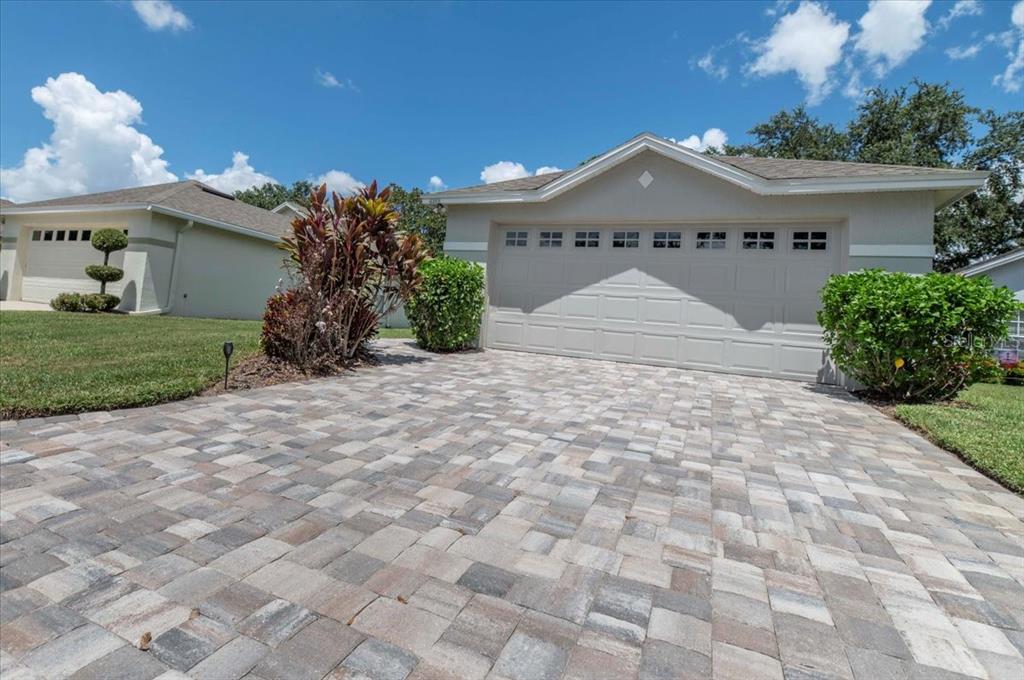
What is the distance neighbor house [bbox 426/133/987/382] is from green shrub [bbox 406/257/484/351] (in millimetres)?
768

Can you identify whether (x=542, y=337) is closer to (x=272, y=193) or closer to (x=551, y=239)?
(x=551, y=239)

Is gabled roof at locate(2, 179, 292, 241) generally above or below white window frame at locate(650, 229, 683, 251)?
above

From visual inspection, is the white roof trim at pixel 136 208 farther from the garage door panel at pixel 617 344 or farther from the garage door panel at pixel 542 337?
the garage door panel at pixel 617 344

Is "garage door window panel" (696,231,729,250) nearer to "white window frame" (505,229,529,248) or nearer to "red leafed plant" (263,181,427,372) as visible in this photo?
"white window frame" (505,229,529,248)

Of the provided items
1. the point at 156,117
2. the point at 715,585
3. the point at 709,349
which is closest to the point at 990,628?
the point at 715,585

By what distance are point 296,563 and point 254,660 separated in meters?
0.52

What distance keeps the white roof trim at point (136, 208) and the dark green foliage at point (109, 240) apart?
0.74 metres

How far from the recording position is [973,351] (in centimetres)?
542

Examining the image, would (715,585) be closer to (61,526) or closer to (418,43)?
(61,526)

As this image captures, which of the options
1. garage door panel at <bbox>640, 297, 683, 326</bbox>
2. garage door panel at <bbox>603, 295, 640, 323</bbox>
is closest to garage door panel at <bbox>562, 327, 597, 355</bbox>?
garage door panel at <bbox>603, 295, 640, 323</bbox>

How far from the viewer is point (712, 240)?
26.6ft

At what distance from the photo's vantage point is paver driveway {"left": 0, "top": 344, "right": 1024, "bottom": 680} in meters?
1.41

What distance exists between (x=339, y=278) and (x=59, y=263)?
43.6 ft

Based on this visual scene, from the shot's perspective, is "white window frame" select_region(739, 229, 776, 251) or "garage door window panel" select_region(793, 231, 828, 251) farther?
"white window frame" select_region(739, 229, 776, 251)
